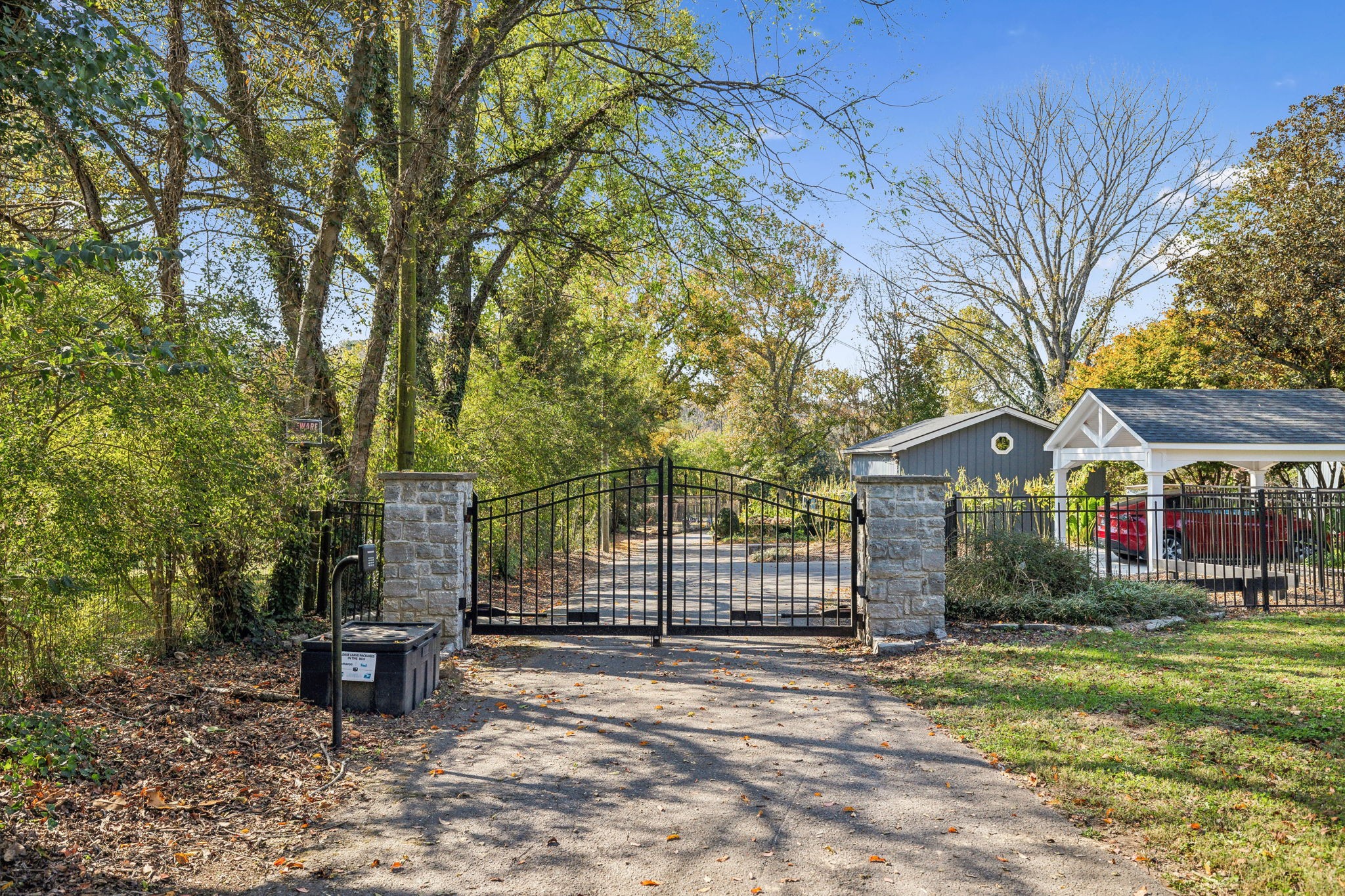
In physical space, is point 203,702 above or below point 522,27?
below

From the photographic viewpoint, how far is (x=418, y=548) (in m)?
7.81

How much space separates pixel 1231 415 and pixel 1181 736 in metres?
12.8

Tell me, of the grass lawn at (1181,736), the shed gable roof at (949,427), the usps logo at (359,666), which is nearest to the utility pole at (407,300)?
the usps logo at (359,666)

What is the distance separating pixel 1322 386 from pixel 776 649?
19404 millimetres

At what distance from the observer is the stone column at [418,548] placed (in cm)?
781

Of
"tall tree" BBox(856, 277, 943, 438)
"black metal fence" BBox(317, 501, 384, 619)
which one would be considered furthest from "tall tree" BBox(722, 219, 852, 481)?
"black metal fence" BBox(317, 501, 384, 619)

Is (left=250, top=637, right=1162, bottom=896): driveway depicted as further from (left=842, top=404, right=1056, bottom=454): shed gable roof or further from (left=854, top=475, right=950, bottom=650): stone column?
(left=842, top=404, right=1056, bottom=454): shed gable roof

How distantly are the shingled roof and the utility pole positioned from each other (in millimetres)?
12080

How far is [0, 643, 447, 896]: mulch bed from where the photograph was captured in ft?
11.2

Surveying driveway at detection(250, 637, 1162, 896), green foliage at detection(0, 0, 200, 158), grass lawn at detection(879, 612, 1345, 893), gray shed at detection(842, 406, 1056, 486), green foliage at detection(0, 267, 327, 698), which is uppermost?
green foliage at detection(0, 0, 200, 158)

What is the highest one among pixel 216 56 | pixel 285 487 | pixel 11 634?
pixel 216 56

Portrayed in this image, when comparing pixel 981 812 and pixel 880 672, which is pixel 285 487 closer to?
pixel 880 672

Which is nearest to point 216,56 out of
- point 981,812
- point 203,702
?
point 203,702

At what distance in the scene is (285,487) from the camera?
738cm
